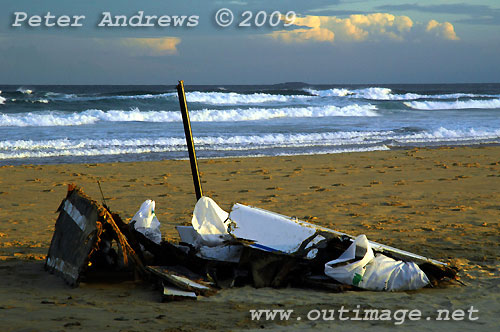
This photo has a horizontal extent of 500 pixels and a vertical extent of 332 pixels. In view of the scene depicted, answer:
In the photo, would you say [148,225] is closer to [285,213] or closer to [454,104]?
[285,213]

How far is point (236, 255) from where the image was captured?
5430 mm

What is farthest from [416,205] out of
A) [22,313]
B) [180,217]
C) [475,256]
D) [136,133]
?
[136,133]

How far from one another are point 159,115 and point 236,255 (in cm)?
2577

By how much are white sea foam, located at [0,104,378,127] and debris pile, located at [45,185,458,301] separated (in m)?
21.3

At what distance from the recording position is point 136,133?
21359mm

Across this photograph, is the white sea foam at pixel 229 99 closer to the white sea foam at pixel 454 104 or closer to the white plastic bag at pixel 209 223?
the white sea foam at pixel 454 104

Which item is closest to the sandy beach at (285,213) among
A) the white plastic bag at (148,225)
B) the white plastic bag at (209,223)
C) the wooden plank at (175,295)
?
the wooden plank at (175,295)

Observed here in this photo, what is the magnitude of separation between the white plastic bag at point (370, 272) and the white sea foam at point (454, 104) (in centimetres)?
4149

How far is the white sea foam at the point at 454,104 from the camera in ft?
150

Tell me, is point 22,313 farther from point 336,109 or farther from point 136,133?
point 336,109

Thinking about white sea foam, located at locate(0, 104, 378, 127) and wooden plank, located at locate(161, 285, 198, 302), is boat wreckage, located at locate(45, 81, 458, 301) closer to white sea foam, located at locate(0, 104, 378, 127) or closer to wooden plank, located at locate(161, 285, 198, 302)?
wooden plank, located at locate(161, 285, 198, 302)

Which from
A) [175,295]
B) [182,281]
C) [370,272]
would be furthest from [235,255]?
[370,272]

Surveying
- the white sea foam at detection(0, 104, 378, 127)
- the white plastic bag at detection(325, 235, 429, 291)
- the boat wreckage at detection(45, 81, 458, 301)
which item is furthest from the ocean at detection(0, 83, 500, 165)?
the white plastic bag at detection(325, 235, 429, 291)

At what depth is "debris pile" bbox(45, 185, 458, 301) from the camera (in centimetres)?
515
